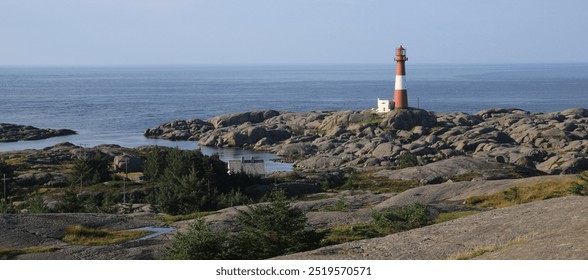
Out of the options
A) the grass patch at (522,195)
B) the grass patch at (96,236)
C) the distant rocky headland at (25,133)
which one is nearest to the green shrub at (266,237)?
the grass patch at (96,236)

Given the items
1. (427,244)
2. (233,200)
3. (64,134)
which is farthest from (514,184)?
(64,134)

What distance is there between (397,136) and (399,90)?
949cm

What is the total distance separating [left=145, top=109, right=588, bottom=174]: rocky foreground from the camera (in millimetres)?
81000

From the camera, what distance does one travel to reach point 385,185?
63.3 meters

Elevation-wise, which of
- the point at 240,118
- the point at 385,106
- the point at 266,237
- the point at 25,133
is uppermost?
the point at 266,237

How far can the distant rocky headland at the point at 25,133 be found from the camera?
116488 millimetres

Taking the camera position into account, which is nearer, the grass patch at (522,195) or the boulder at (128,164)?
the grass patch at (522,195)

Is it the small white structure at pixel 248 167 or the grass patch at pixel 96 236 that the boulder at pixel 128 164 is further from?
the grass patch at pixel 96 236

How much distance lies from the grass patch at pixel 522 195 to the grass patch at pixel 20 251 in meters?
20.9

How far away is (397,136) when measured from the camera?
96.8 meters

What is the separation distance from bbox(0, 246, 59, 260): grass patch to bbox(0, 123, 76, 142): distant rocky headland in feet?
305

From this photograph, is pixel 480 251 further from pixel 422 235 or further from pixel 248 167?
pixel 248 167

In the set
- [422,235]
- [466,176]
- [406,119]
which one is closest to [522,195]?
[422,235]

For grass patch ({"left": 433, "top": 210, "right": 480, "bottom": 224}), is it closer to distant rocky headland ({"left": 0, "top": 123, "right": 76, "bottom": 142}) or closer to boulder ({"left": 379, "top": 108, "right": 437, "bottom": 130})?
boulder ({"left": 379, "top": 108, "right": 437, "bottom": 130})
